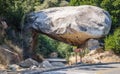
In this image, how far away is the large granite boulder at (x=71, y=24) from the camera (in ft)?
104

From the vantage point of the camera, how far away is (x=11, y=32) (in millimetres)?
30953

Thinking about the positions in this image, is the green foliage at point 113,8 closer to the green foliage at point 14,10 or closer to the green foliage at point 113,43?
the green foliage at point 113,43

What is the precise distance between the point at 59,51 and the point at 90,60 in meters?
15.1

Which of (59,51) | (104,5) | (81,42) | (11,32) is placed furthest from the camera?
(59,51)

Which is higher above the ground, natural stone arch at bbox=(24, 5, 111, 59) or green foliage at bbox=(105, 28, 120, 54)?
natural stone arch at bbox=(24, 5, 111, 59)

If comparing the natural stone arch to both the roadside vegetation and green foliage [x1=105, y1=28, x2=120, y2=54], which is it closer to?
the roadside vegetation

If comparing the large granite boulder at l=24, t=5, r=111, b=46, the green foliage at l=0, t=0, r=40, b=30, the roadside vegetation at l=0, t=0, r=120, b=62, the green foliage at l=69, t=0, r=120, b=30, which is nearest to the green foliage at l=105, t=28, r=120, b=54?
the roadside vegetation at l=0, t=0, r=120, b=62

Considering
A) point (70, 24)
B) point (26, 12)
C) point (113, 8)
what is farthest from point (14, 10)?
point (113, 8)

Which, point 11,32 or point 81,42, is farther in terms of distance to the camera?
point 81,42

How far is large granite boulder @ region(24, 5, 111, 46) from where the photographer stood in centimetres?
3166

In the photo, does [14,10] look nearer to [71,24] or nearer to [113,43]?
[71,24]

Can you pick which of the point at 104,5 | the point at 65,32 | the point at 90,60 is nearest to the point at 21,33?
the point at 65,32

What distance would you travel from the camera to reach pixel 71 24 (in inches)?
1238

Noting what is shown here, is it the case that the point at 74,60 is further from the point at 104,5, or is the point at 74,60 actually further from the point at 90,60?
the point at 104,5
